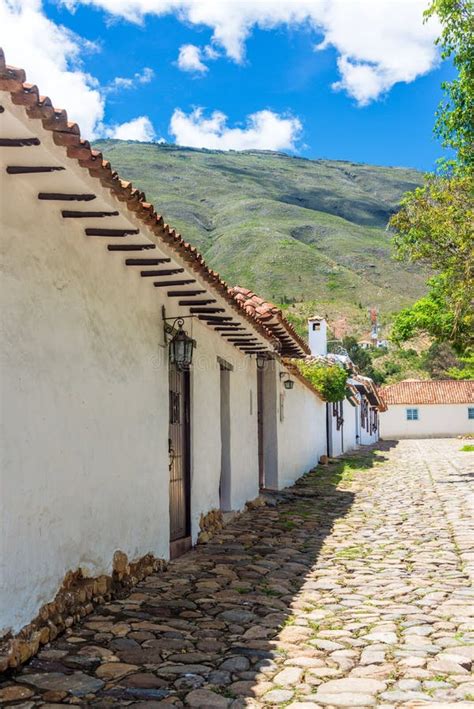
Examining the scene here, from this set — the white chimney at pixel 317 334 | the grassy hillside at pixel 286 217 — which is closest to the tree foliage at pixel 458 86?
the white chimney at pixel 317 334

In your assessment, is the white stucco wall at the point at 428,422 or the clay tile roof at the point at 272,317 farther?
the white stucco wall at the point at 428,422

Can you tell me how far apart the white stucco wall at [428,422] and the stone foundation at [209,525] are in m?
41.6

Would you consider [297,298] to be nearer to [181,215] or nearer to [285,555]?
[181,215]

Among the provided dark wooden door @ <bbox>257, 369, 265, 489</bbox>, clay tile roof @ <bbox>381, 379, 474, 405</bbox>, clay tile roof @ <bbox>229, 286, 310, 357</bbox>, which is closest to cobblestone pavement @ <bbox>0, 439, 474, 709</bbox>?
clay tile roof @ <bbox>229, 286, 310, 357</bbox>

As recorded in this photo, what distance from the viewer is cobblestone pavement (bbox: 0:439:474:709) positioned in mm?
3723

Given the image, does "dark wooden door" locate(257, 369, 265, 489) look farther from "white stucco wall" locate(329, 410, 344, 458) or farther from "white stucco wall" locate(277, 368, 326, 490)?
"white stucco wall" locate(329, 410, 344, 458)

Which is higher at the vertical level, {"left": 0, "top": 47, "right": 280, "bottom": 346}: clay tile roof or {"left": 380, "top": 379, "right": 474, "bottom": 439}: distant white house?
{"left": 0, "top": 47, "right": 280, "bottom": 346}: clay tile roof

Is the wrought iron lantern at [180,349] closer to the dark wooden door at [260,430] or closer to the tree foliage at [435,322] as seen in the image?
the dark wooden door at [260,430]

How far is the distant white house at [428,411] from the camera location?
48844 millimetres

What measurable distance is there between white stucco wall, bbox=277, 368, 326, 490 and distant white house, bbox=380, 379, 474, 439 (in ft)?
94.6

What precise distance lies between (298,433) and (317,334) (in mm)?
12484

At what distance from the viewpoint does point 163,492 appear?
6.92 metres

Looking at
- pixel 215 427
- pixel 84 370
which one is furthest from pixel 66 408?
pixel 215 427

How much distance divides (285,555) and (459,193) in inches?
367
